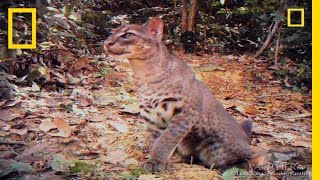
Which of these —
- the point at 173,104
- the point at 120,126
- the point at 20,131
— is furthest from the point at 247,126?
the point at 20,131

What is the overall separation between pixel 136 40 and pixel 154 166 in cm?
40

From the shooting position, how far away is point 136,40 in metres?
1.75

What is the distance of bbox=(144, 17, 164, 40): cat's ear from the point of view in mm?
1769

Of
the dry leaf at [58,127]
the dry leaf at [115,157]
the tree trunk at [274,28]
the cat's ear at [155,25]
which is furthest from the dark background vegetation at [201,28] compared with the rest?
the dry leaf at [115,157]

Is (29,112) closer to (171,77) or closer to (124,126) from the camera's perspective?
(124,126)

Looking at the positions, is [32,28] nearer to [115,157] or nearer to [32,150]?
[32,150]

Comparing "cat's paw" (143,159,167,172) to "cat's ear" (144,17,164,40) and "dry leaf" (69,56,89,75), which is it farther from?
"dry leaf" (69,56,89,75)

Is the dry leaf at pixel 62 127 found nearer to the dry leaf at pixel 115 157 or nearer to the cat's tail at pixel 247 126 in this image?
the dry leaf at pixel 115 157

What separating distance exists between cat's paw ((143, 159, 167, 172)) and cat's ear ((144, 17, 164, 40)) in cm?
41

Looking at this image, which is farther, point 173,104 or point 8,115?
point 8,115

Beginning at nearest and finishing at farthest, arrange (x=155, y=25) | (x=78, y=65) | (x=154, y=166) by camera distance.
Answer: (x=154, y=166)
(x=155, y=25)
(x=78, y=65)

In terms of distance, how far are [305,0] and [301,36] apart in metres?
0.12

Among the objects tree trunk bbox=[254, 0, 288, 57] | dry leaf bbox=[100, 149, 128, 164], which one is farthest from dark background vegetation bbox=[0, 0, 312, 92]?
dry leaf bbox=[100, 149, 128, 164]

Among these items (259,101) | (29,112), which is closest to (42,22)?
(29,112)
